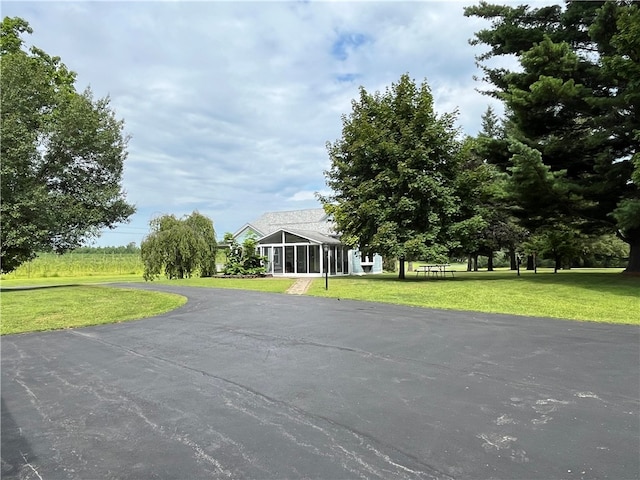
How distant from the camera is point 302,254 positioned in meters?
28.3

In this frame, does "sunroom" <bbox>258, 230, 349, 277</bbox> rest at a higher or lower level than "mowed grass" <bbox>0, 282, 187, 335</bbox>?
higher

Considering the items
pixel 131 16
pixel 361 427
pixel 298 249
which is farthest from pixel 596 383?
pixel 298 249

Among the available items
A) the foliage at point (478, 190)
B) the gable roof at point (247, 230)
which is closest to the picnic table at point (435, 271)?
the foliage at point (478, 190)

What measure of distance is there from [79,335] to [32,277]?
3413 cm

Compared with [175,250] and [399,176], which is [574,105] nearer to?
[399,176]

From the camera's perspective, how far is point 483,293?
1388cm

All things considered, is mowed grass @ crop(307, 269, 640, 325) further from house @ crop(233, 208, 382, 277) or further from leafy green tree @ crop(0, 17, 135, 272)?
house @ crop(233, 208, 382, 277)

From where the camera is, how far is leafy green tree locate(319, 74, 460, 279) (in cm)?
1962

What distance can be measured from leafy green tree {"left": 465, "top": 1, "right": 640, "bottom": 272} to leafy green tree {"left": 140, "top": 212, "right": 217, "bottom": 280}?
61.1 feet

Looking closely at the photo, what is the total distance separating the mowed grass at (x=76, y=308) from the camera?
29.8ft

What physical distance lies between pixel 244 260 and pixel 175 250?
4.36 meters

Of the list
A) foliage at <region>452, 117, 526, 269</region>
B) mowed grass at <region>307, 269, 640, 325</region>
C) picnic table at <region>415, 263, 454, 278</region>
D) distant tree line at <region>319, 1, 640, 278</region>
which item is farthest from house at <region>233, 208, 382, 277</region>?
mowed grass at <region>307, 269, 640, 325</region>

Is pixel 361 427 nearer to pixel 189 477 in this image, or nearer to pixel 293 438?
pixel 293 438

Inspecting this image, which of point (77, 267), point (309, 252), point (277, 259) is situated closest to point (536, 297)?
point (309, 252)
